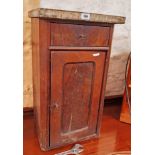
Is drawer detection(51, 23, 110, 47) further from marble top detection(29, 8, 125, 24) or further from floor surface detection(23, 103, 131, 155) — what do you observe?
floor surface detection(23, 103, 131, 155)

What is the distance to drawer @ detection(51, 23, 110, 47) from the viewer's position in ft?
2.84

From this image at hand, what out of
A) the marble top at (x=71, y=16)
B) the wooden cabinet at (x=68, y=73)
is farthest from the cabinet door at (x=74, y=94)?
the marble top at (x=71, y=16)

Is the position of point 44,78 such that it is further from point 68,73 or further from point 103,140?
point 103,140

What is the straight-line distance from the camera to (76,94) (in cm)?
103

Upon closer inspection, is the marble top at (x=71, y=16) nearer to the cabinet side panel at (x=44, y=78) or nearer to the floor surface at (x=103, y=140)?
the cabinet side panel at (x=44, y=78)

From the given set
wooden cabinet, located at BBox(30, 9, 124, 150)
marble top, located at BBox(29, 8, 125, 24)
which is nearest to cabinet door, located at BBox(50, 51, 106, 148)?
wooden cabinet, located at BBox(30, 9, 124, 150)

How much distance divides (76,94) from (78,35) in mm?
318

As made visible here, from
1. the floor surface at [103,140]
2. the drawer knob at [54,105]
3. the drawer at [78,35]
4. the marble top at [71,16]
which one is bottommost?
the floor surface at [103,140]

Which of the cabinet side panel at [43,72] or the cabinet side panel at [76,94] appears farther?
the cabinet side panel at [76,94]

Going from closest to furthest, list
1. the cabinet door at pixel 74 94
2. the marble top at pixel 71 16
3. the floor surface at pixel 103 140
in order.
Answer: the marble top at pixel 71 16, the cabinet door at pixel 74 94, the floor surface at pixel 103 140

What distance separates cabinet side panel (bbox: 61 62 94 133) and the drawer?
0.11 meters

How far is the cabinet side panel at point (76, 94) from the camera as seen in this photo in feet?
3.22
